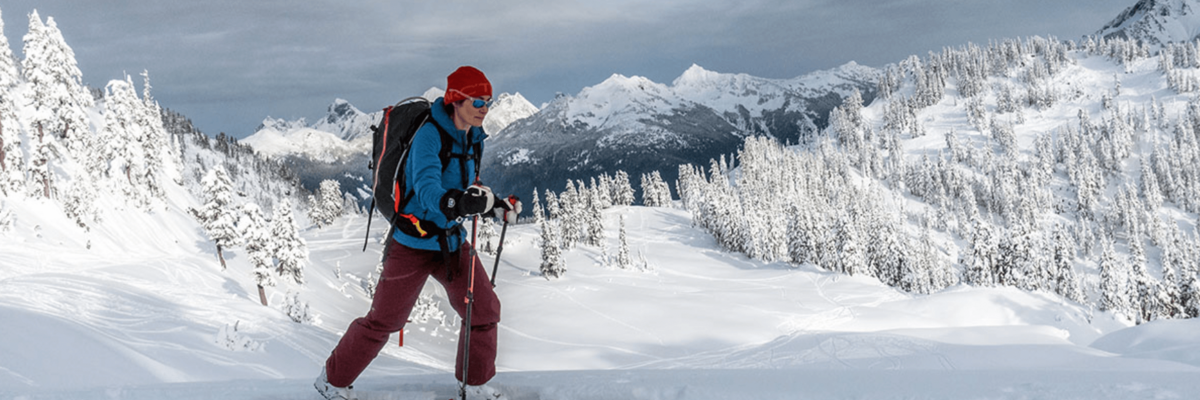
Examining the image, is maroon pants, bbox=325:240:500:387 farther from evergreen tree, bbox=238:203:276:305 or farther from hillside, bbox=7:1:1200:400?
evergreen tree, bbox=238:203:276:305

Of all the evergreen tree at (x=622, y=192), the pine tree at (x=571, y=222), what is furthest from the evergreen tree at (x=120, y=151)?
the evergreen tree at (x=622, y=192)

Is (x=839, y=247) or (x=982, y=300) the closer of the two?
(x=982, y=300)

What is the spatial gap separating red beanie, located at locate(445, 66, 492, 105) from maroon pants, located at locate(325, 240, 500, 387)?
3.89 ft

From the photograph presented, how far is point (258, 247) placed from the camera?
37281mm

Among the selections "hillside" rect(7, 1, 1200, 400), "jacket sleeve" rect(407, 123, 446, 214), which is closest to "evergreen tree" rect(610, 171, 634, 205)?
"hillside" rect(7, 1, 1200, 400)

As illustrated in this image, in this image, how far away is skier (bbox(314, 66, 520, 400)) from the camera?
4.34 metres

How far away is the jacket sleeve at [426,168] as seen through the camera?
3.95m

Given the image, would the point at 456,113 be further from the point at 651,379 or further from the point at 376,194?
the point at 651,379

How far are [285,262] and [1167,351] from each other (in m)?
47.0

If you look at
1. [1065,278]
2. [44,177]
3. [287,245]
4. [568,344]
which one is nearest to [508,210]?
[568,344]

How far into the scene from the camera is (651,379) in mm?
4816

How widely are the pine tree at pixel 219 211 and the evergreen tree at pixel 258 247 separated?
4.90ft

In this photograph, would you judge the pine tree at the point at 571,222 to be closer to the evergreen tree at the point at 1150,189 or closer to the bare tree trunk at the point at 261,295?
the bare tree trunk at the point at 261,295

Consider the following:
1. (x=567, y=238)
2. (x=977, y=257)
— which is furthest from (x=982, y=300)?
(x=567, y=238)
